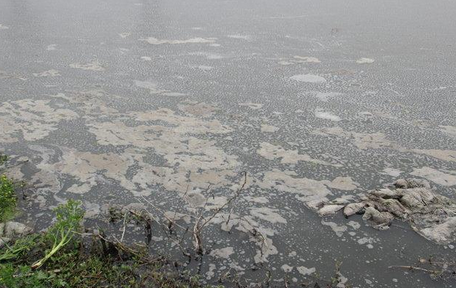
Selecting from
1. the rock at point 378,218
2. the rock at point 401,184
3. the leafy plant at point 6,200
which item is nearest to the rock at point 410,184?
the rock at point 401,184

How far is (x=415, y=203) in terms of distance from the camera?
10.9 feet

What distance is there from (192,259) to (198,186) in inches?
33.6

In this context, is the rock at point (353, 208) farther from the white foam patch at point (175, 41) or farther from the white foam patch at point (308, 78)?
the white foam patch at point (175, 41)

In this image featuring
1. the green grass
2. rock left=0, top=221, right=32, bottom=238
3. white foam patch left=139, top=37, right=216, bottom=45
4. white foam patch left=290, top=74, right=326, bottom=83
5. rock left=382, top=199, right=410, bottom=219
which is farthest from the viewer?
white foam patch left=139, top=37, right=216, bottom=45

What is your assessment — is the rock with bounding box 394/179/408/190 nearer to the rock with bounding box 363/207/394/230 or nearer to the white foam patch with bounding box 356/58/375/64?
the rock with bounding box 363/207/394/230

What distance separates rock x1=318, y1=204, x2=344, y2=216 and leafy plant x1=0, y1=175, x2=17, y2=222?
7.20 ft

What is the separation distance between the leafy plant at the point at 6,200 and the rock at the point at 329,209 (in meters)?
2.20

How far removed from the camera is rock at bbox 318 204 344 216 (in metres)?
3.31

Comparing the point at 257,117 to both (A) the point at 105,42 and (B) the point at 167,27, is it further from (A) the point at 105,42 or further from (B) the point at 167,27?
(B) the point at 167,27

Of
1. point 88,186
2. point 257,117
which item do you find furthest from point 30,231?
point 257,117

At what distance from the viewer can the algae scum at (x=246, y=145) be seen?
3.02 m

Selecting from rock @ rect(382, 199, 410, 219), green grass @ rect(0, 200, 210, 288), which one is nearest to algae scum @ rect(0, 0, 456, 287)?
rock @ rect(382, 199, 410, 219)

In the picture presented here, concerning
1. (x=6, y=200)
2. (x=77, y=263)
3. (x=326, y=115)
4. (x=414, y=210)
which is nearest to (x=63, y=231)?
(x=77, y=263)

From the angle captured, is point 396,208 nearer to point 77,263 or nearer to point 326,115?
point 326,115
